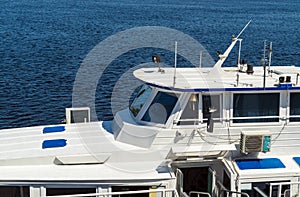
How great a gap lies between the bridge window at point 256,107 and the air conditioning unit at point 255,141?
→ 1.81 ft

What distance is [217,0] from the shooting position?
128125 mm

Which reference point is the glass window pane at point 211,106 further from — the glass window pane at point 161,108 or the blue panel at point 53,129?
the blue panel at point 53,129

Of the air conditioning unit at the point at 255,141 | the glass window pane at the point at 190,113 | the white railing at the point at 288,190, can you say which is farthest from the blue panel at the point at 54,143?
the white railing at the point at 288,190

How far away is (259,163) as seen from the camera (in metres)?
12.2

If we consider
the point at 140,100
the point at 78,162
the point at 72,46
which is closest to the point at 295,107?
the point at 140,100

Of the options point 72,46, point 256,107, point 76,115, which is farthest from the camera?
point 72,46

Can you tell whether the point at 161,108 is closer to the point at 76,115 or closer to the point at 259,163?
the point at 259,163

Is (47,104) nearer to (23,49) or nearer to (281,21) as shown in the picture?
(23,49)

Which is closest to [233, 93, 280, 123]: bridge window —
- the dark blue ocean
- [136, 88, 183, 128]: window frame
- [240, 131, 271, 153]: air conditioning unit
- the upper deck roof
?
the upper deck roof

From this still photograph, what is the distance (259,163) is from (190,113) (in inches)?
90.1

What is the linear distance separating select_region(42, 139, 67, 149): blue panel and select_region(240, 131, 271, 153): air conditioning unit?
487cm

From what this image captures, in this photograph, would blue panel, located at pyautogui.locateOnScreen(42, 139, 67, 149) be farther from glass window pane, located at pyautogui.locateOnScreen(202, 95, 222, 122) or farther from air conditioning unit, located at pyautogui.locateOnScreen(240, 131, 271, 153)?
air conditioning unit, located at pyautogui.locateOnScreen(240, 131, 271, 153)

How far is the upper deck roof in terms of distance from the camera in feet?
39.7

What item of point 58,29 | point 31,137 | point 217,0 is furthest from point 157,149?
point 217,0
